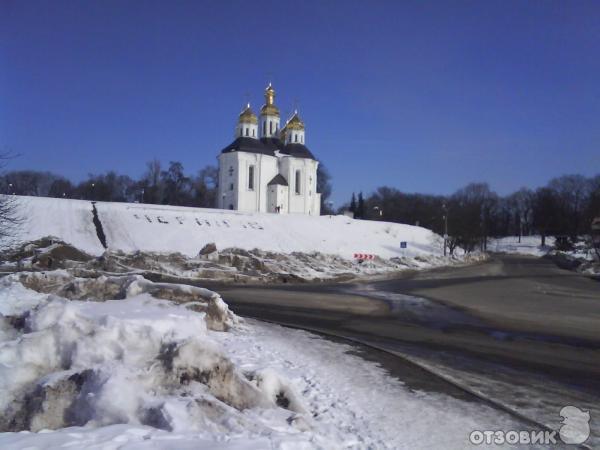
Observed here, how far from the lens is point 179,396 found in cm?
639

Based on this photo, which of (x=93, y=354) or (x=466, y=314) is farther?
(x=466, y=314)

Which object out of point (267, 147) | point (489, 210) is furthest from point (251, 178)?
point (489, 210)

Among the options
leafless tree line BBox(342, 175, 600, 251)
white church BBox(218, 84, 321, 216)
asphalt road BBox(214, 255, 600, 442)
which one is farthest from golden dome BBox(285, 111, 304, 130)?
asphalt road BBox(214, 255, 600, 442)

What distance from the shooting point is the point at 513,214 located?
12444 cm

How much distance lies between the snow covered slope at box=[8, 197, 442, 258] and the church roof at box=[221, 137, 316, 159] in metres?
14.9

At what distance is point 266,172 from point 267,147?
523cm

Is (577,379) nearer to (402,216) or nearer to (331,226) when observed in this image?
(331,226)

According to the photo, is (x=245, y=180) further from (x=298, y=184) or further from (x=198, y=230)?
(x=198, y=230)

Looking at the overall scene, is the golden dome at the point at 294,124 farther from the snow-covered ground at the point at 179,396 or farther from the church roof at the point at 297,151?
the snow-covered ground at the point at 179,396

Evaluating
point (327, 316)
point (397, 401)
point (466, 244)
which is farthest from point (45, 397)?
point (466, 244)

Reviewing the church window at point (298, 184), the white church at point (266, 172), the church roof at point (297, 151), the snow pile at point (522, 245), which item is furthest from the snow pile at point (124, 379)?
the snow pile at point (522, 245)

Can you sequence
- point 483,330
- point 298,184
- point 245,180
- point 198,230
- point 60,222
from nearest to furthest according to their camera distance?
point 483,330 → point 60,222 → point 198,230 → point 245,180 → point 298,184

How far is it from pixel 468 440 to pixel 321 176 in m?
111

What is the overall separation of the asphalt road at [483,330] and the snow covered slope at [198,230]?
80.7 ft
